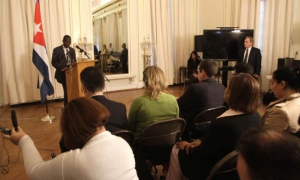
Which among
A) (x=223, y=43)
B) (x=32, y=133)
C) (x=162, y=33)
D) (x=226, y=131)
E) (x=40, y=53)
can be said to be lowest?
(x=32, y=133)

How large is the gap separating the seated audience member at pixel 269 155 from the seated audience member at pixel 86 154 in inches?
22.2

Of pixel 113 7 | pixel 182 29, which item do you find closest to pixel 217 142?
pixel 113 7

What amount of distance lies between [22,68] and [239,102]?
522 centimetres

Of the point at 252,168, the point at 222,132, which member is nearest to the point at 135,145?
the point at 222,132

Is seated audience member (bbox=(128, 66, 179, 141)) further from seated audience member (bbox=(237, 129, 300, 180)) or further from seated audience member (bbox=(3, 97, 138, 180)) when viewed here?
seated audience member (bbox=(237, 129, 300, 180))

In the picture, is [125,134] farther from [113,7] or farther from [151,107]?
[113,7]

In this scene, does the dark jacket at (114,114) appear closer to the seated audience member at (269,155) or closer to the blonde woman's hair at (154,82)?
the blonde woman's hair at (154,82)

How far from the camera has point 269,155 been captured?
69cm

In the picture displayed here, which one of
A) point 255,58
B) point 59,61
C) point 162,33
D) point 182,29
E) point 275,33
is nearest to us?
point 59,61

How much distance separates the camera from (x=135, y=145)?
213 cm

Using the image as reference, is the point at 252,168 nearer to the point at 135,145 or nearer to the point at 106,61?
the point at 135,145

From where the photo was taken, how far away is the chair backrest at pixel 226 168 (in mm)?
1373

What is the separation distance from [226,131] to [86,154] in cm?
88

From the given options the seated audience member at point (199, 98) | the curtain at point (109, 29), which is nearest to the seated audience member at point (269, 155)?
the seated audience member at point (199, 98)
